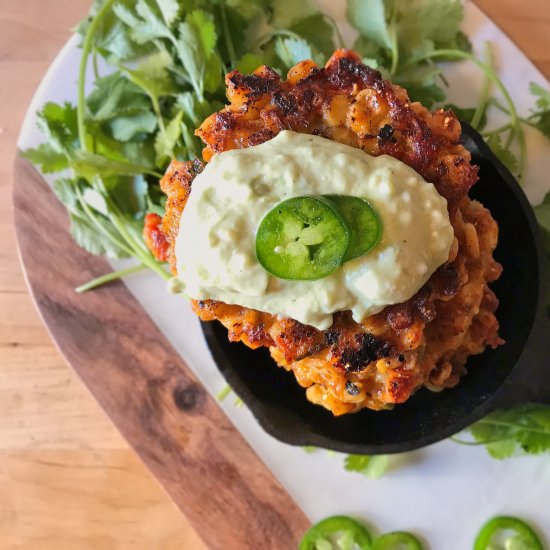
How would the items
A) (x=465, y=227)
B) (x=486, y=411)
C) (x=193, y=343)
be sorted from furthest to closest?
1. (x=193, y=343)
2. (x=486, y=411)
3. (x=465, y=227)

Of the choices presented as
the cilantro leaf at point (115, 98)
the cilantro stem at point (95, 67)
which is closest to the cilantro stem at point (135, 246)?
the cilantro leaf at point (115, 98)

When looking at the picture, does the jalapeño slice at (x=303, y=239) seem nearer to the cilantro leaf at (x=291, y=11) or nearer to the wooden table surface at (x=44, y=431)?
the cilantro leaf at (x=291, y=11)

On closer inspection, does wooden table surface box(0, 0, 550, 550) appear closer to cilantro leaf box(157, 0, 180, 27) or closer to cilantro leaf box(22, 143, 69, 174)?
cilantro leaf box(22, 143, 69, 174)

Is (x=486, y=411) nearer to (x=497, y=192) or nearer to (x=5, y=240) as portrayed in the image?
(x=497, y=192)

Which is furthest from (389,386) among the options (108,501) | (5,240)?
(5,240)

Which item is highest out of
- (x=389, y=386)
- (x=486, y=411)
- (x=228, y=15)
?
(x=228, y=15)
